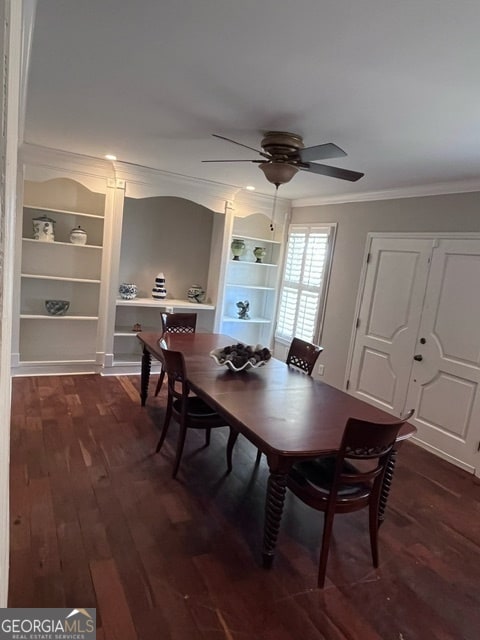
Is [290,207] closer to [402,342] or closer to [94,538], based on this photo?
[402,342]

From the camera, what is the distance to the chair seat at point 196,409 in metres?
2.88

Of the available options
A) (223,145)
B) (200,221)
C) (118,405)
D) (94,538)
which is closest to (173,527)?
(94,538)

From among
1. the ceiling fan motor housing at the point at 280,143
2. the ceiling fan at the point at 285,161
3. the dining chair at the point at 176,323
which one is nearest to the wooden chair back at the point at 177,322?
the dining chair at the point at 176,323

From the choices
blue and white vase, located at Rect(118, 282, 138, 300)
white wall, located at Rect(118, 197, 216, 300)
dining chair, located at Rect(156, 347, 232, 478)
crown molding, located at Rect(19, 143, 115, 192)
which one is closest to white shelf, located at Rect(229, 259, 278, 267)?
white wall, located at Rect(118, 197, 216, 300)

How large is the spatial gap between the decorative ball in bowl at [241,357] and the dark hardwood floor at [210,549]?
80cm

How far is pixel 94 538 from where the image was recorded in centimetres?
218

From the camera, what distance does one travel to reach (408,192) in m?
3.96

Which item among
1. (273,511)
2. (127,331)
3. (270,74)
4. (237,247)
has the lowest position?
(273,511)

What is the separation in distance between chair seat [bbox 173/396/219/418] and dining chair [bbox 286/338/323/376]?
3.01 feet

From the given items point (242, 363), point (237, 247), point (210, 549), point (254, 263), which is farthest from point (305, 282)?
point (210, 549)

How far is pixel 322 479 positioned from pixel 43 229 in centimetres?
384

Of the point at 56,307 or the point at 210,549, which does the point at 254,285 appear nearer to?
the point at 56,307

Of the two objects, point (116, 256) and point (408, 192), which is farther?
point (116, 256)

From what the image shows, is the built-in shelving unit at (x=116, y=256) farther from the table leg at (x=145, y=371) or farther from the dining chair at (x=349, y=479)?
the dining chair at (x=349, y=479)
